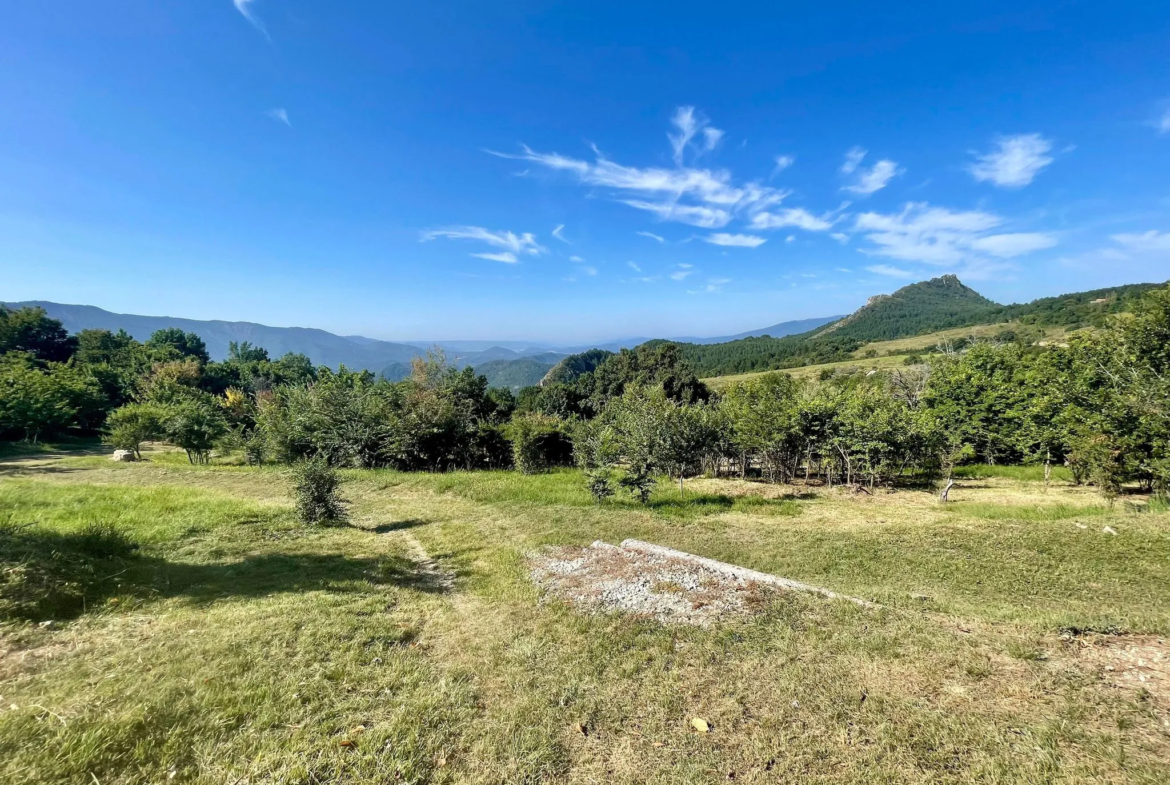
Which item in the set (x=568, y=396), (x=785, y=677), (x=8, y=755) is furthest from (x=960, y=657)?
(x=568, y=396)

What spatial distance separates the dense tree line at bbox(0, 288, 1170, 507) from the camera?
553 inches

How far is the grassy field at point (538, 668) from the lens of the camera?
3400 millimetres

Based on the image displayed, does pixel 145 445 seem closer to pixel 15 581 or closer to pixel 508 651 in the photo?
pixel 15 581

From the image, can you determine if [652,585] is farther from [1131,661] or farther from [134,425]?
[134,425]

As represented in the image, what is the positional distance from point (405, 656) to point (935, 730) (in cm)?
543

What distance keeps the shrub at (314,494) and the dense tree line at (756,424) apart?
3.57 ft

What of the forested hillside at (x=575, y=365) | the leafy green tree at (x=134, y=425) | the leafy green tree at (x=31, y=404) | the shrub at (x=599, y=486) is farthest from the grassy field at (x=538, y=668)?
the forested hillside at (x=575, y=365)

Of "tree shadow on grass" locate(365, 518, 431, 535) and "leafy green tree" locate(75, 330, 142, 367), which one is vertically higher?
"leafy green tree" locate(75, 330, 142, 367)

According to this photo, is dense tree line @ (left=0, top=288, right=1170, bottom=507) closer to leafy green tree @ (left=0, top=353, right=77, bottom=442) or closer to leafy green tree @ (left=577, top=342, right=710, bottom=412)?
leafy green tree @ (left=0, top=353, right=77, bottom=442)

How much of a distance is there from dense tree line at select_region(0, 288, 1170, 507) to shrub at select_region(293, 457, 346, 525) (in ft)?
3.57

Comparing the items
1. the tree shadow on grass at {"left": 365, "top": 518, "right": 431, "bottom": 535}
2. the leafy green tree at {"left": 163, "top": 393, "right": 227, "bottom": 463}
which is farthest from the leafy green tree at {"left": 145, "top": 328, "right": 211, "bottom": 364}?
the tree shadow on grass at {"left": 365, "top": 518, "right": 431, "bottom": 535}

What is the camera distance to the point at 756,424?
2031cm

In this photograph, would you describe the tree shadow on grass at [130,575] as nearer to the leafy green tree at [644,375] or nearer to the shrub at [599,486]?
the shrub at [599,486]

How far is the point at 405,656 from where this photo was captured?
16.9ft
